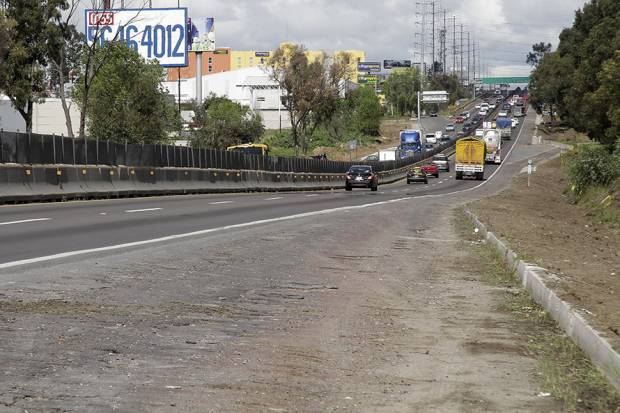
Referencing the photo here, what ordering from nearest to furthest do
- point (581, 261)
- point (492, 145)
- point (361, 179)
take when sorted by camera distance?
point (581, 261) → point (361, 179) → point (492, 145)

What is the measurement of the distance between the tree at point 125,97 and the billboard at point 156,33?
3.15 meters

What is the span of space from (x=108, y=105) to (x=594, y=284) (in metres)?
71.1

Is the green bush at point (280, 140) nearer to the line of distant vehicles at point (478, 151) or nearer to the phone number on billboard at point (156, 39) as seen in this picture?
the line of distant vehicles at point (478, 151)

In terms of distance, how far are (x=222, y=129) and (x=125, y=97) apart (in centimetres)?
3582

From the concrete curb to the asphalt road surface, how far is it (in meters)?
0.47

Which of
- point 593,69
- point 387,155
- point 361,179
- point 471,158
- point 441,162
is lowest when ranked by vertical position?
point 441,162

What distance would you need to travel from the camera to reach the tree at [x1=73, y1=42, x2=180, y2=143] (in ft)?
257

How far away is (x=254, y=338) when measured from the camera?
28.2 ft

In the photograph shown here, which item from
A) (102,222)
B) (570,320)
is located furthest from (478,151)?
(570,320)

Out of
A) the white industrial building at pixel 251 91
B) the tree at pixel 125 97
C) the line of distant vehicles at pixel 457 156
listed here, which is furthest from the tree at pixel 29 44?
the white industrial building at pixel 251 91

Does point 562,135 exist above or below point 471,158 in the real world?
above

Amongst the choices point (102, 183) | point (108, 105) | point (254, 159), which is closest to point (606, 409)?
point (102, 183)

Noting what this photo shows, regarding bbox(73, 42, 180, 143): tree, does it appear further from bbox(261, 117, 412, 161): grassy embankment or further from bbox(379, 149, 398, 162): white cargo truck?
bbox(261, 117, 412, 161): grassy embankment

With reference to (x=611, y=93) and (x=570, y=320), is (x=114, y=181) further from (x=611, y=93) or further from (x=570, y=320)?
(x=611, y=93)
